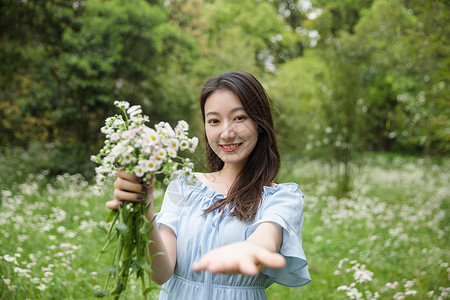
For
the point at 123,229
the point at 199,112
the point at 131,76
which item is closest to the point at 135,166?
the point at 123,229

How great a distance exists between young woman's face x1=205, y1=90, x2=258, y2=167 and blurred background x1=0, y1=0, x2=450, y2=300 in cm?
286

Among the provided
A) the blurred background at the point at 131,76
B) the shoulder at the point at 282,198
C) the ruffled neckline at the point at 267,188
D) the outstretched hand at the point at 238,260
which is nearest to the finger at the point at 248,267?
the outstretched hand at the point at 238,260

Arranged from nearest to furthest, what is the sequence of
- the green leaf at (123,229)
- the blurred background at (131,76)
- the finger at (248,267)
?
the finger at (248,267)
the green leaf at (123,229)
the blurred background at (131,76)

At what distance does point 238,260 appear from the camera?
3.19 ft

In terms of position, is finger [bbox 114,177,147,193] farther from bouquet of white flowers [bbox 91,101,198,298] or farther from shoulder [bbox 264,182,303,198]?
shoulder [bbox 264,182,303,198]

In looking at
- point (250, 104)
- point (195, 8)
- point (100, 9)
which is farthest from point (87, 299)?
point (195, 8)

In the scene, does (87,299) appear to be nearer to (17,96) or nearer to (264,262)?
(264,262)

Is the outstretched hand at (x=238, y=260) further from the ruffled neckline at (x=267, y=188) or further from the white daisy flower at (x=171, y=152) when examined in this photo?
the ruffled neckline at (x=267, y=188)

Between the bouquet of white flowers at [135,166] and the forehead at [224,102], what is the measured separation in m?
0.41

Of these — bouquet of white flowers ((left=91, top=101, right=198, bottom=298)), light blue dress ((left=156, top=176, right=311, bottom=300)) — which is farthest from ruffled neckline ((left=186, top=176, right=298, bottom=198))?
bouquet of white flowers ((left=91, top=101, right=198, bottom=298))

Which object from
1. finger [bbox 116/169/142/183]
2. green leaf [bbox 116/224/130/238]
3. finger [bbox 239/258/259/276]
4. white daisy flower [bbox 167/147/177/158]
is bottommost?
finger [bbox 239/258/259/276]

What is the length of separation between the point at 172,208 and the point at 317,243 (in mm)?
4072

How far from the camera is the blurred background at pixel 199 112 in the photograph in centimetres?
530

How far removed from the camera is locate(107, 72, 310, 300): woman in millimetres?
1562
